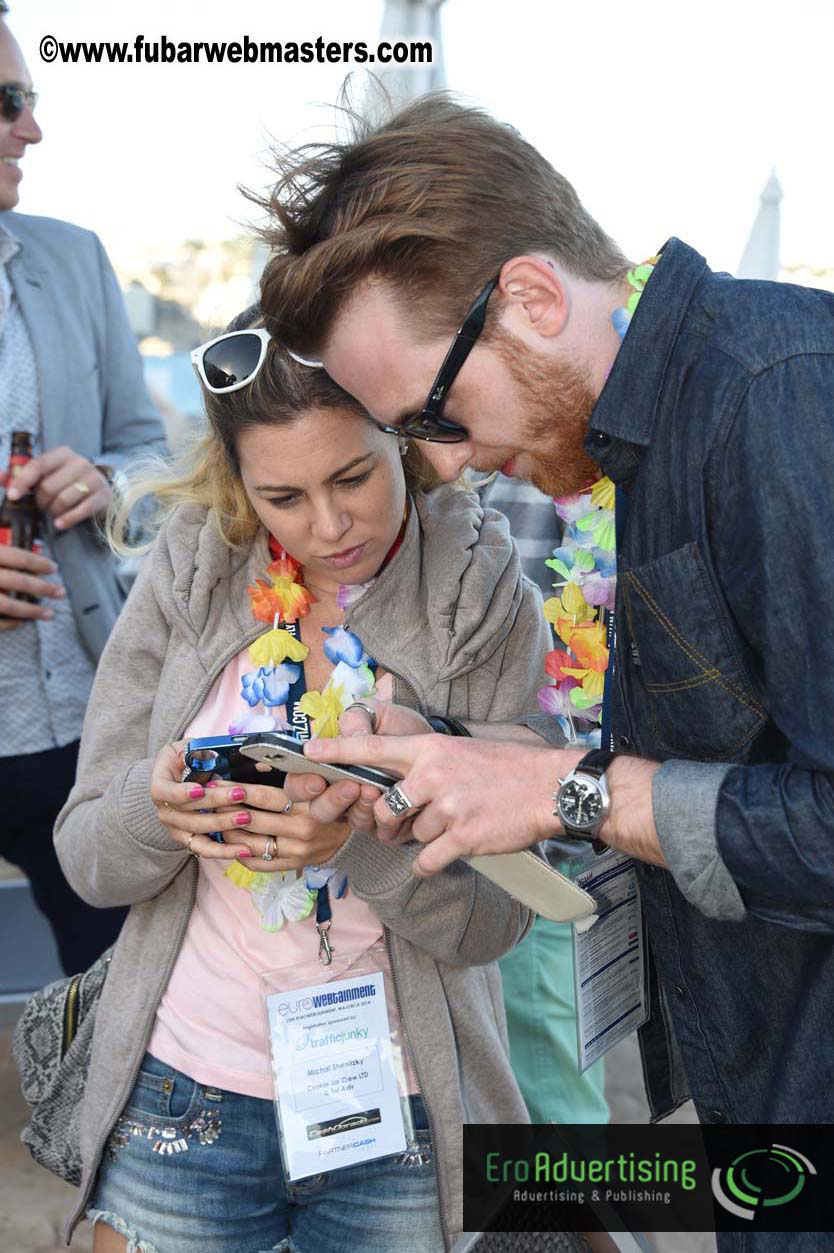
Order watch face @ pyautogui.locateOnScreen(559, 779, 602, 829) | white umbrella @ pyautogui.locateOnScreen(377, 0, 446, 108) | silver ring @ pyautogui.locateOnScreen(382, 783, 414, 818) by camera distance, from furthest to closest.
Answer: white umbrella @ pyautogui.locateOnScreen(377, 0, 446, 108)
silver ring @ pyautogui.locateOnScreen(382, 783, 414, 818)
watch face @ pyautogui.locateOnScreen(559, 779, 602, 829)

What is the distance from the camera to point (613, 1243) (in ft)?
6.00

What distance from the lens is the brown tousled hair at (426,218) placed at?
1526mm

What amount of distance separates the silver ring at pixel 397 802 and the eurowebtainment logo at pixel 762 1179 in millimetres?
696

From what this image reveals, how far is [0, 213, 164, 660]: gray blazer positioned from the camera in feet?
9.80

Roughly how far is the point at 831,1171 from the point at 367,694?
40.0 inches

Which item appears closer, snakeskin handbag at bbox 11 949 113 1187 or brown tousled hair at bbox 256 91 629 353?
brown tousled hair at bbox 256 91 629 353

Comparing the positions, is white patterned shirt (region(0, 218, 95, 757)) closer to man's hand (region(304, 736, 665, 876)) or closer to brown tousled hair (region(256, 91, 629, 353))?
brown tousled hair (region(256, 91, 629, 353))

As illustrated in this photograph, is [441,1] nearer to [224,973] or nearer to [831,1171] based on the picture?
[224,973]

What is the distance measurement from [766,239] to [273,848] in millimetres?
5016

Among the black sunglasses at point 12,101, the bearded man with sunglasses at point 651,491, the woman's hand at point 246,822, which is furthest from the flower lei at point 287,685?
the black sunglasses at point 12,101

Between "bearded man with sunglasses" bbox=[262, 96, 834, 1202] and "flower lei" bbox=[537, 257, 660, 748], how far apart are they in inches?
6.3

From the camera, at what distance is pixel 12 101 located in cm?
286

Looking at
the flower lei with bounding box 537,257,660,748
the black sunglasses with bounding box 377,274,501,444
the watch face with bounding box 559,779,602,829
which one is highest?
the black sunglasses with bounding box 377,274,501,444

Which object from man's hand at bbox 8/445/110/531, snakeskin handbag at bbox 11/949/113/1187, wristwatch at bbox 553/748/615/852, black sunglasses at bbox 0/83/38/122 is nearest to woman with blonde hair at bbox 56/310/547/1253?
snakeskin handbag at bbox 11/949/113/1187
